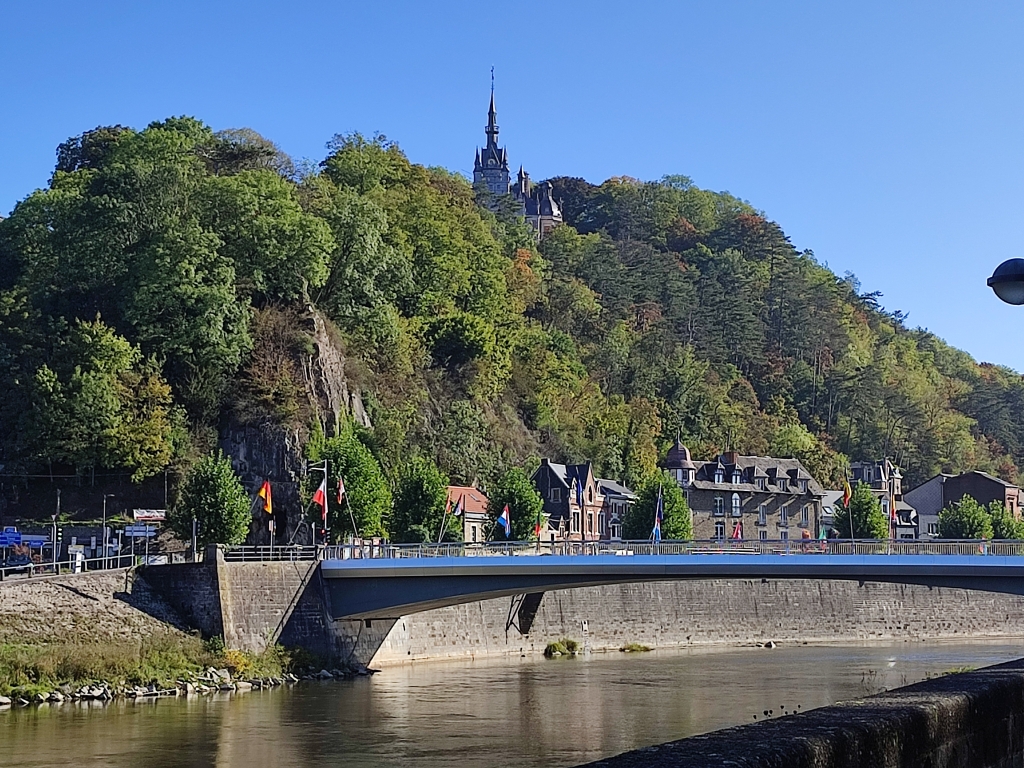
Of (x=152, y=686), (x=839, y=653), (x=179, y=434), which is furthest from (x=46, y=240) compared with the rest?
(x=839, y=653)

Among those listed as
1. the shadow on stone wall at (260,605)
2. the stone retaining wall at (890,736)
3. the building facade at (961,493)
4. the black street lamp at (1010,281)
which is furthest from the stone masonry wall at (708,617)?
the building facade at (961,493)

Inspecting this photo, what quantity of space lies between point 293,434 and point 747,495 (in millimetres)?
41825

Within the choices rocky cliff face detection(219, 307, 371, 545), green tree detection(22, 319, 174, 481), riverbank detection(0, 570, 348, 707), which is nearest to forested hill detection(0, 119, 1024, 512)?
green tree detection(22, 319, 174, 481)

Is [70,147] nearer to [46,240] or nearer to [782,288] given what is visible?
[46,240]

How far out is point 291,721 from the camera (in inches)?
1361

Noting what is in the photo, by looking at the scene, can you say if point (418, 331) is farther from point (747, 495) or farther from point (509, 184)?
point (509, 184)

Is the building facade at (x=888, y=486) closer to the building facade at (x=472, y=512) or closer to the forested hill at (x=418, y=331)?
the forested hill at (x=418, y=331)

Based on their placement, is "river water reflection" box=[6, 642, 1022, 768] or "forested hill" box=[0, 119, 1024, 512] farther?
"forested hill" box=[0, 119, 1024, 512]

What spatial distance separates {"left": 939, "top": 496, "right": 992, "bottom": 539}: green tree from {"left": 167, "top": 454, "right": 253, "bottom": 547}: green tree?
51077mm

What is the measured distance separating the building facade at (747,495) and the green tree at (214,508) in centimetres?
4599

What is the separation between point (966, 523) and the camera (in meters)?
89.0

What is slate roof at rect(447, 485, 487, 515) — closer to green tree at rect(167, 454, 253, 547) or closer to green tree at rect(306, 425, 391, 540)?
green tree at rect(306, 425, 391, 540)

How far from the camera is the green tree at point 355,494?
189ft

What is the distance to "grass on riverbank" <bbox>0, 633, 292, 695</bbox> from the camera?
38594 mm
